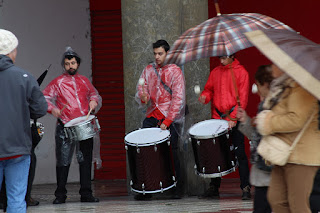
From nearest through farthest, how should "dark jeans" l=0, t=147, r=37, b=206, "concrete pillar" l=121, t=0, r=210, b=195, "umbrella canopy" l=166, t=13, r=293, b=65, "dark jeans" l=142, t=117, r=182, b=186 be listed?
"umbrella canopy" l=166, t=13, r=293, b=65, "dark jeans" l=0, t=147, r=37, b=206, "dark jeans" l=142, t=117, r=182, b=186, "concrete pillar" l=121, t=0, r=210, b=195

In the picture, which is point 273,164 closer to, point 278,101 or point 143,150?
point 278,101

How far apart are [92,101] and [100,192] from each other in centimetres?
193

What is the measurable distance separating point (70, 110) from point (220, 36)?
3.00 meters

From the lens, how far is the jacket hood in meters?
5.73

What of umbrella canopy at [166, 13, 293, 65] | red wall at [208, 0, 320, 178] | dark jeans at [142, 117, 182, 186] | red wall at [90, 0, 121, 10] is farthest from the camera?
red wall at [90, 0, 121, 10]

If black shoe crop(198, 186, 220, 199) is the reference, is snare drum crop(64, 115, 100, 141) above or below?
above

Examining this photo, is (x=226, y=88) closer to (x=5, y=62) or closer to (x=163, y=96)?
(x=163, y=96)

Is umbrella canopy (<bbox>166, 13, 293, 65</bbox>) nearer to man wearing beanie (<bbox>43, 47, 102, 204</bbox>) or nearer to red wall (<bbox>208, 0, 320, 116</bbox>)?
man wearing beanie (<bbox>43, 47, 102, 204</bbox>)

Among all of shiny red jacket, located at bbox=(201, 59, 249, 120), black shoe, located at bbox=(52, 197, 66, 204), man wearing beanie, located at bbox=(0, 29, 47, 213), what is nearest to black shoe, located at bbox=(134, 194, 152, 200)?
black shoe, located at bbox=(52, 197, 66, 204)

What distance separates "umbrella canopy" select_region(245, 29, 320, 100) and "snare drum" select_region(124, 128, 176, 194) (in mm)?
3332

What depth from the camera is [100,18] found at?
11.4 m

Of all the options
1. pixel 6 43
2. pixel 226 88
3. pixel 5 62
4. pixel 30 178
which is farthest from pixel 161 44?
pixel 5 62

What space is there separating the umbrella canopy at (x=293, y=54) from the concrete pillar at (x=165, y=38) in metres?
3.84

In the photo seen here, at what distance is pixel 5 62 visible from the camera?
5.76 meters
